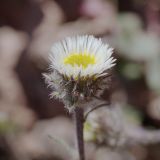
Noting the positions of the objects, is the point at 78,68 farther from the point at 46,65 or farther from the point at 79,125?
the point at 46,65

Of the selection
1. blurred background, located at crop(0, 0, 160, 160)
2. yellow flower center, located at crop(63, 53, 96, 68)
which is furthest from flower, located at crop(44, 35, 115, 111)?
blurred background, located at crop(0, 0, 160, 160)

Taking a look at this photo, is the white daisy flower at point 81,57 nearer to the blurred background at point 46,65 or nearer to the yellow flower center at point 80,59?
the yellow flower center at point 80,59

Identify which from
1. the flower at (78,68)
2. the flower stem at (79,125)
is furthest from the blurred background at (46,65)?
the flower at (78,68)

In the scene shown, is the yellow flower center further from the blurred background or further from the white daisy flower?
the blurred background

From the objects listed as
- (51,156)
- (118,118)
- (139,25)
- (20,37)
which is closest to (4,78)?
(20,37)

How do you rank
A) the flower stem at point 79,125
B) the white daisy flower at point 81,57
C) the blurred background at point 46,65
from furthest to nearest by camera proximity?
the blurred background at point 46,65, the flower stem at point 79,125, the white daisy flower at point 81,57

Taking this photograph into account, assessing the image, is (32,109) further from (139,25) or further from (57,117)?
(139,25)

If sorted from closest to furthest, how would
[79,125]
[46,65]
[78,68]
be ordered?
[78,68]
[79,125]
[46,65]

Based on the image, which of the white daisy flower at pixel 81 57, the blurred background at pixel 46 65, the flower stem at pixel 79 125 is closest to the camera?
the white daisy flower at pixel 81 57

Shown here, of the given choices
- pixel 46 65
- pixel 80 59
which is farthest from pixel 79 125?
pixel 46 65
